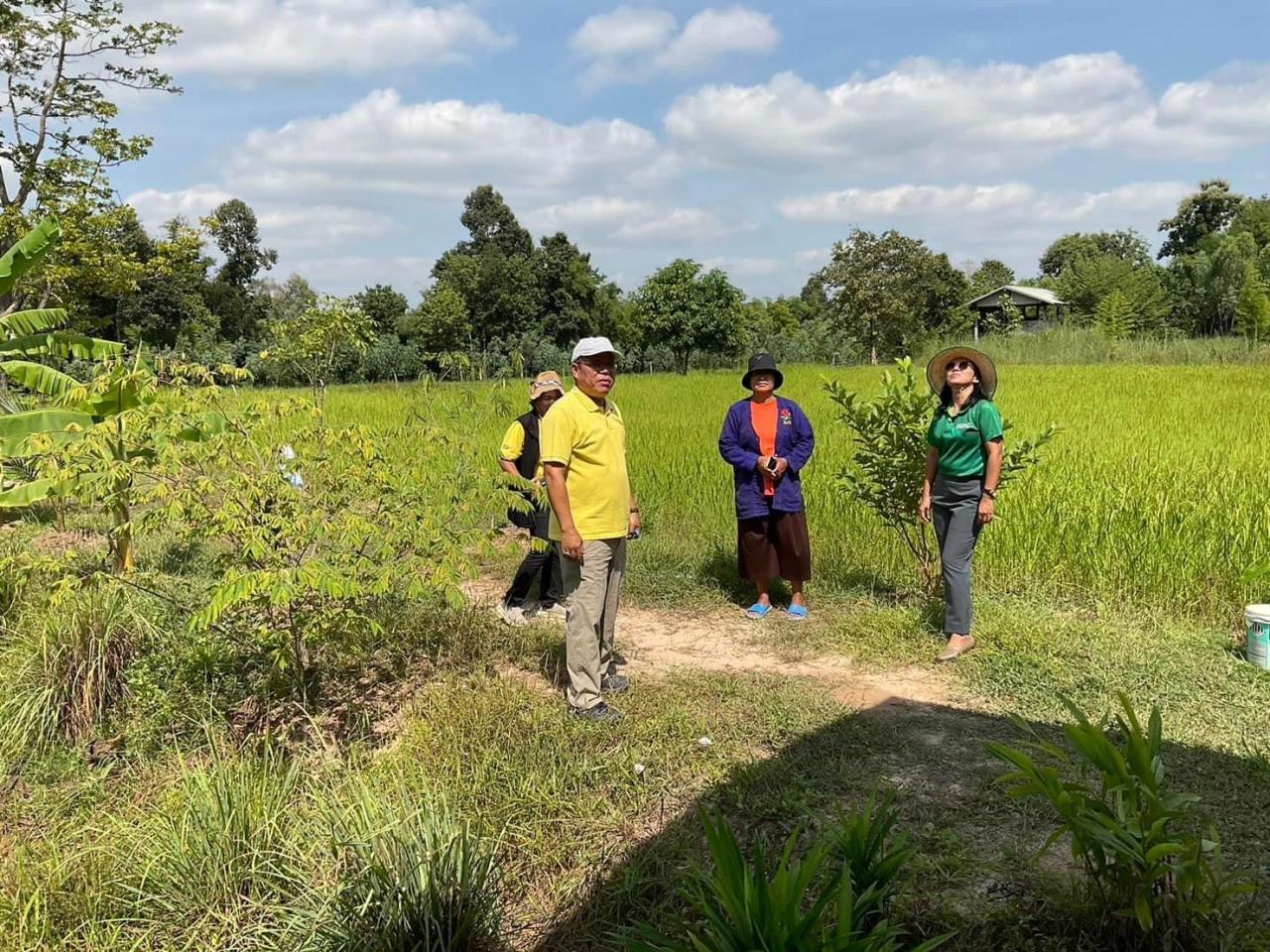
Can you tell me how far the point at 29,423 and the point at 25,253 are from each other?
57.6 inches

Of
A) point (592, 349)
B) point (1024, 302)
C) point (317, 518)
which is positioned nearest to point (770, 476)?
point (592, 349)

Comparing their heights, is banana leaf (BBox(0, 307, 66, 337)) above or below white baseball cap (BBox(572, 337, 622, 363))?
above

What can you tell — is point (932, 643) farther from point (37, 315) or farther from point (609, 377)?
point (37, 315)

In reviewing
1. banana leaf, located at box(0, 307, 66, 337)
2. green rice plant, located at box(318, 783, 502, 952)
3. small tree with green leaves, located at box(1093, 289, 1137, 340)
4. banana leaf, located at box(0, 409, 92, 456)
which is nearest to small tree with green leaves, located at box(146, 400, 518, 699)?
green rice plant, located at box(318, 783, 502, 952)

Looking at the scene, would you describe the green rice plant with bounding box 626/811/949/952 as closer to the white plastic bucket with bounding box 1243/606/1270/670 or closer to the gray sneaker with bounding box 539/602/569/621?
the white plastic bucket with bounding box 1243/606/1270/670

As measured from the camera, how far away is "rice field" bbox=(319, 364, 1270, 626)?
4.64 m

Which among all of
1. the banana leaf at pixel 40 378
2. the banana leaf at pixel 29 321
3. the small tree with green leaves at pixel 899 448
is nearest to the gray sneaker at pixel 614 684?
the small tree with green leaves at pixel 899 448

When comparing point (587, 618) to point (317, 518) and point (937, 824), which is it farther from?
point (937, 824)

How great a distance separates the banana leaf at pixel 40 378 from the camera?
19.1 feet

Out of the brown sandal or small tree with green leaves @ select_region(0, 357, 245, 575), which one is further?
the brown sandal

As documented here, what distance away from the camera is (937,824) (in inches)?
106

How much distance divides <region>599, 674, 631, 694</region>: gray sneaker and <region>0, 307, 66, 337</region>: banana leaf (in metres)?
5.86

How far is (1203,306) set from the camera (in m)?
32.9

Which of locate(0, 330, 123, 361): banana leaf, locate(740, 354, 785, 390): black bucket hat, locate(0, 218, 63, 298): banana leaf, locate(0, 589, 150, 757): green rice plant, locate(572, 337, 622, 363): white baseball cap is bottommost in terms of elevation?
locate(0, 589, 150, 757): green rice plant
